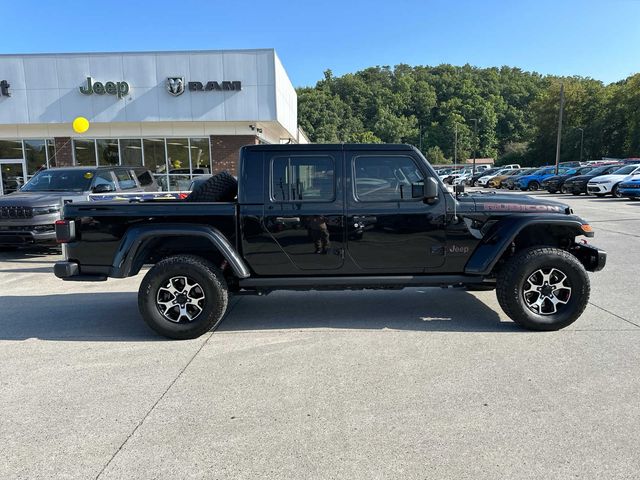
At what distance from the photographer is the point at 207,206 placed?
4707 millimetres

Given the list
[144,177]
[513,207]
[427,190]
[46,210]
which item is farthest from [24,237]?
[513,207]

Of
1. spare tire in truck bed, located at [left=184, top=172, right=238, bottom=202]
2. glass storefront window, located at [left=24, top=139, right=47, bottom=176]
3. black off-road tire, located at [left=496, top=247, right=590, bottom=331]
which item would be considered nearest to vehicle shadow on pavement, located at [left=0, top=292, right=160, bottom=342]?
spare tire in truck bed, located at [left=184, top=172, right=238, bottom=202]

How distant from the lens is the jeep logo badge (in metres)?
19.0

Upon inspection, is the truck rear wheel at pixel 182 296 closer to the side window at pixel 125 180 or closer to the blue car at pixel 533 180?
the side window at pixel 125 180

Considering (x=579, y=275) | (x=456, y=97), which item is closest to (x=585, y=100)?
(x=456, y=97)

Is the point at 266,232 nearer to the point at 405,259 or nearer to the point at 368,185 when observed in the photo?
the point at 368,185

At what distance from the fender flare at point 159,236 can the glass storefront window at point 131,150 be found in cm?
1775

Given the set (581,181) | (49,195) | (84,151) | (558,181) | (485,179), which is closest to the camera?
(49,195)

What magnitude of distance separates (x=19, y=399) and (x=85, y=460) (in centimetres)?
115

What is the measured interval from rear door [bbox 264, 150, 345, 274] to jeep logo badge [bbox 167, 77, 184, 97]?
630 inches

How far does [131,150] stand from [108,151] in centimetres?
98

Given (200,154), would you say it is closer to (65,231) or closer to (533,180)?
(65,231)

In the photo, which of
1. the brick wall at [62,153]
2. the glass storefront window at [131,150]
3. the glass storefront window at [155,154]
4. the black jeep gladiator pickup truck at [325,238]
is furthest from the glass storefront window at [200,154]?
the black jeep gladiator pickup truck at [325,238]

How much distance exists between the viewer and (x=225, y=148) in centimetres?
2077
